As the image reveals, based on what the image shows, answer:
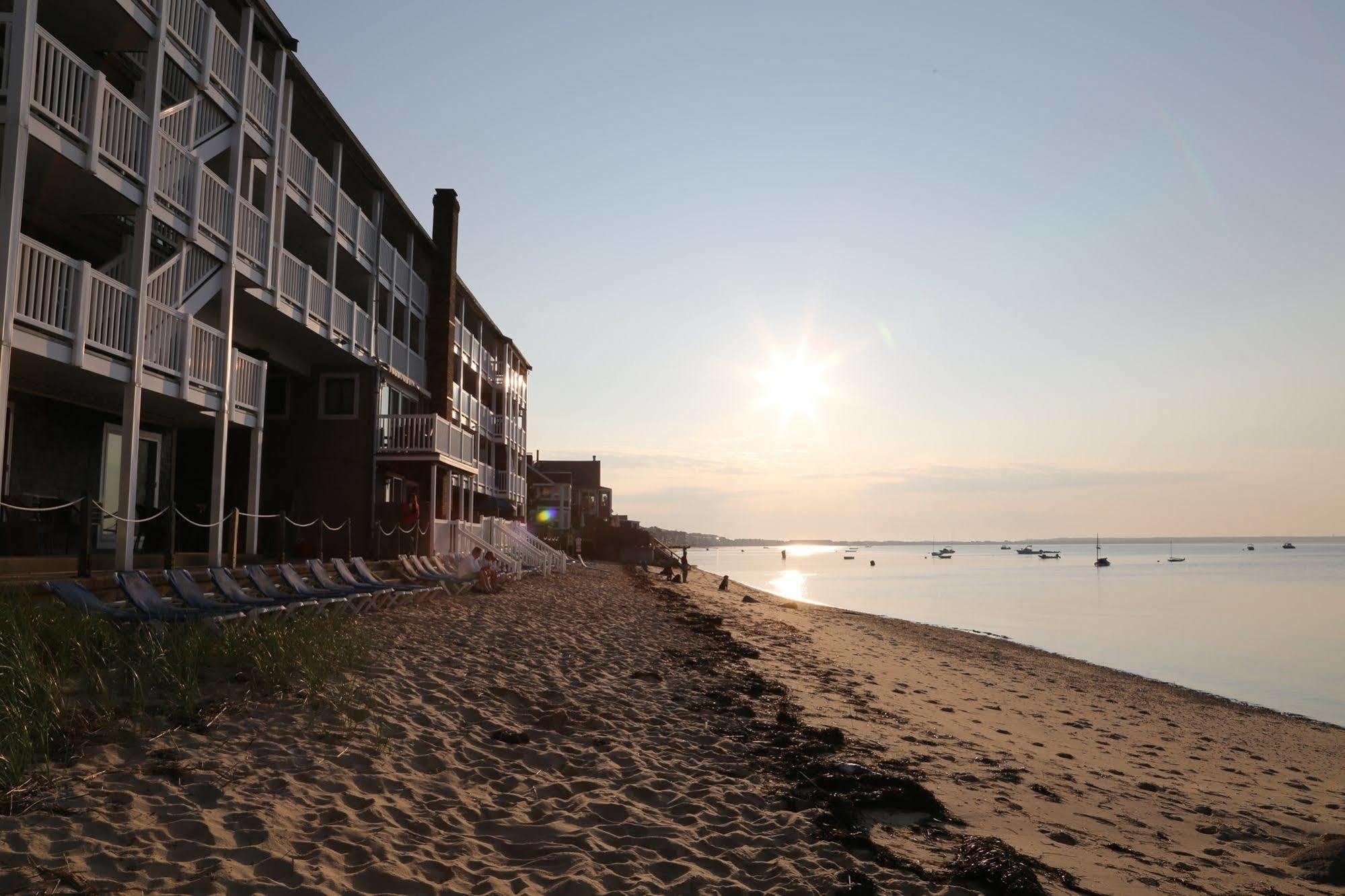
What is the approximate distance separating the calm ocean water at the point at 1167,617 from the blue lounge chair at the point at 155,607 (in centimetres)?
1953

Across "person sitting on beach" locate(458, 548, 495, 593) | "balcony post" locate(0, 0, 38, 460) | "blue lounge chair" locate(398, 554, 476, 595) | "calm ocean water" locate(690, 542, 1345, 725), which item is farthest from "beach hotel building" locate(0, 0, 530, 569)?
"calm ocean water" locate(690, 542, 1345, 725)

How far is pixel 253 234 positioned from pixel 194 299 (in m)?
2.22

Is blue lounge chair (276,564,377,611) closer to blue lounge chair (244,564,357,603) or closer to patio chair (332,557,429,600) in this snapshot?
blue lounge chair (244,564,357,603)

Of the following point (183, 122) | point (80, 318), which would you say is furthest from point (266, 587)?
point (183, 122)

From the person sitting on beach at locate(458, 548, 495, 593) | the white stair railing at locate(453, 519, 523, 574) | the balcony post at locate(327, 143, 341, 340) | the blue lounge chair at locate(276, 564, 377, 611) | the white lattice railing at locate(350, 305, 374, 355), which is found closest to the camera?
the blue lounge chair at locate(276, 564, 377, 611)

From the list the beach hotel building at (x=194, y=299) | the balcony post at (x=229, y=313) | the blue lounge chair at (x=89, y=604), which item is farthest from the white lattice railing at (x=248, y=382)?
the blue lounge chair at (x=89, y=604)

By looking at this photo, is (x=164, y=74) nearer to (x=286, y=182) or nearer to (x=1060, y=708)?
(x=286, y=182)

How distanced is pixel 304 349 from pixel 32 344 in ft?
35.2

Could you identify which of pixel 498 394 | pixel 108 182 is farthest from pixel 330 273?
pixel 498 394

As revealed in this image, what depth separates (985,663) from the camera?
781 inches

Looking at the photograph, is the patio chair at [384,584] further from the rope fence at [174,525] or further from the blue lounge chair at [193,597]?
the blue lounge chair at [193,597]

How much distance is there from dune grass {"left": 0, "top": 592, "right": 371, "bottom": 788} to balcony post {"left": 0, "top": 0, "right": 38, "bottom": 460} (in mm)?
3321

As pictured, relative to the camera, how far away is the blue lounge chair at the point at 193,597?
904 centimetres

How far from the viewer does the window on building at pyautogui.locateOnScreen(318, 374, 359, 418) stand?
21625 mm
